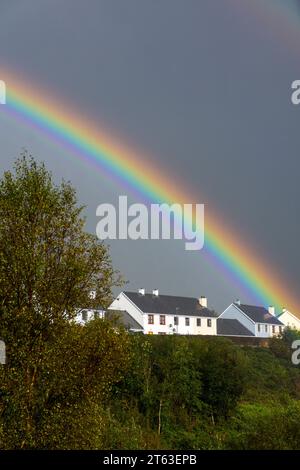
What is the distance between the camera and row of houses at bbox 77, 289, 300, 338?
3538 inches

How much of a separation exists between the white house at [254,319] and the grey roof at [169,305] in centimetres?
631

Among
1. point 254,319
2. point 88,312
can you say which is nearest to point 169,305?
point 254,319

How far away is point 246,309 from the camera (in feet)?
350

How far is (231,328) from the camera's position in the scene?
330ft

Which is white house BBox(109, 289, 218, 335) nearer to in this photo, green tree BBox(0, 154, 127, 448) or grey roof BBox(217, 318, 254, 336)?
grey roof BBox(217, 318, 254, 336)

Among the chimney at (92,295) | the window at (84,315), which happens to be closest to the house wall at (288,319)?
the window at (84,315)

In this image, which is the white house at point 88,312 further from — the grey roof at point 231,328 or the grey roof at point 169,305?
the grey roof at point 231,328

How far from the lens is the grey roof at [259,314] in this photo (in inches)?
4144

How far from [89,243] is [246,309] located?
84.2 metres

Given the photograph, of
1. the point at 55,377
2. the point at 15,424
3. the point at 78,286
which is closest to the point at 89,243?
the point at 78,286

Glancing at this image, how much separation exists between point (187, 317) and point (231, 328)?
29.7 ft

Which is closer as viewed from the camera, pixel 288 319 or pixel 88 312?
pixel 88 312

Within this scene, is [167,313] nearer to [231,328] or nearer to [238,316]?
[231,328]
